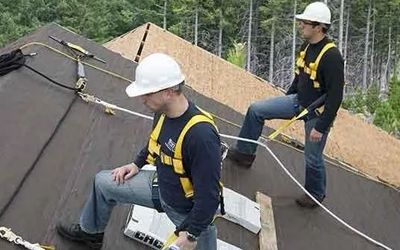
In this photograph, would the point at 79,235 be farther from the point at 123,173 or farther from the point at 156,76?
the point at 156,76

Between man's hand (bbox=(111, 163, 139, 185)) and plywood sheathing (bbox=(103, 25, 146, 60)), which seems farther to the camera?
plywood sheathing (bbox=(103, 25, 146, 60))

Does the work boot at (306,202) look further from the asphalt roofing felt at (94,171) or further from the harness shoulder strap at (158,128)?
the harness shoulder strap at (158,128)

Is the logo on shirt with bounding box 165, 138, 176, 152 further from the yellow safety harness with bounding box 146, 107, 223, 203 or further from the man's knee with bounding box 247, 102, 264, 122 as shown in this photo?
the man's knee with bounding box 247, 102, 264, 122

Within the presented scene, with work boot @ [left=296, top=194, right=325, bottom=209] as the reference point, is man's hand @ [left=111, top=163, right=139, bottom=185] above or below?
above

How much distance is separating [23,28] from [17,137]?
36.4 metres

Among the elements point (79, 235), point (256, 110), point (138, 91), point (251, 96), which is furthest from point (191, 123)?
point (251, 96)

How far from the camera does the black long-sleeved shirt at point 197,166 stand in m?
2.86

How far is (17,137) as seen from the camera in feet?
14.5

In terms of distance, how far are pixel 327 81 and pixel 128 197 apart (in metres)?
1.71

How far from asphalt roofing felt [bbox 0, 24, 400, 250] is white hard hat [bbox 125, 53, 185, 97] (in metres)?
1.23

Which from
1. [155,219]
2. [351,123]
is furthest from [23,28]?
[155,219]

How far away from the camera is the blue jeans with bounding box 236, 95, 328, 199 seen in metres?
4.79

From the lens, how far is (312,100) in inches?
185

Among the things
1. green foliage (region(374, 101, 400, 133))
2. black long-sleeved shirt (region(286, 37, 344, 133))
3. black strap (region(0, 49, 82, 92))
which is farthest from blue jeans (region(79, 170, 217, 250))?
green foliage (region(374, 101, 400, 133))
